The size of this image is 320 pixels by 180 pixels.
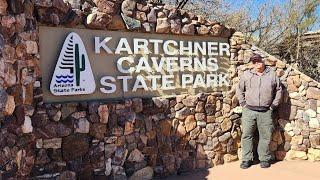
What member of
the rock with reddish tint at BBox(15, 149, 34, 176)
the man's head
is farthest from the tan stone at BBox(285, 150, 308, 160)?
the rock with reddish tint at BBox(15, 149, 34, 176)

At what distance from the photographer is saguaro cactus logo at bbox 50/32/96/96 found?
208 inches

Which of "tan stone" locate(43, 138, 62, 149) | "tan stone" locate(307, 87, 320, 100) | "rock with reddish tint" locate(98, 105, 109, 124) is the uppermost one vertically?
"tan stone" locate(307, 87, 320, 100)

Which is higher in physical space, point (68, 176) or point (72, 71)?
point (72, 71)

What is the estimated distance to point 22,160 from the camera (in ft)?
15.8

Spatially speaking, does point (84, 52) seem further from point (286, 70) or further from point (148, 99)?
point (286, 70)

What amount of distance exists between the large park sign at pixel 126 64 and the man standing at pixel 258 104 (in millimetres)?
487

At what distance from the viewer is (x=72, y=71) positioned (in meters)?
5.41

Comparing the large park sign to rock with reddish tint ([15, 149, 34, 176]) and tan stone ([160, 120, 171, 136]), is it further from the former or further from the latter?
rock with reddish tint ([15, 149, 34, 176])

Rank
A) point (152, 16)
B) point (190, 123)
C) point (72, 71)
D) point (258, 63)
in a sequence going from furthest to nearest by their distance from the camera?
point (258, 63) < point (190, 123) < point (152, 16) < point (72, 71)

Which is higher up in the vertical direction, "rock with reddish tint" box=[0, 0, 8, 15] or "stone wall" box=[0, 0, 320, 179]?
"rock with reddish tint" box=[0, 0, 8, 15]

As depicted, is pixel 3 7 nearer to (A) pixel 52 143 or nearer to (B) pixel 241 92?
(A) pixel 52 143

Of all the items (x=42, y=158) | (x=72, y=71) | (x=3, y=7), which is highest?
(x=3, y=7)

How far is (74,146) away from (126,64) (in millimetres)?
1284

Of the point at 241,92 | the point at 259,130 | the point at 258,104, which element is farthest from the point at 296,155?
the point at 241,92
